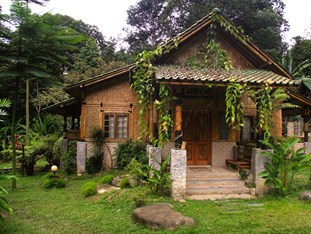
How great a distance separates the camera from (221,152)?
11.0 meters

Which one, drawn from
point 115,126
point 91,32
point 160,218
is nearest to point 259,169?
point 160,218

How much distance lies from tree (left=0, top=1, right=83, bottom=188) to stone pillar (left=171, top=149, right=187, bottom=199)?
537 cm

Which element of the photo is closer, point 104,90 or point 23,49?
point 23,49

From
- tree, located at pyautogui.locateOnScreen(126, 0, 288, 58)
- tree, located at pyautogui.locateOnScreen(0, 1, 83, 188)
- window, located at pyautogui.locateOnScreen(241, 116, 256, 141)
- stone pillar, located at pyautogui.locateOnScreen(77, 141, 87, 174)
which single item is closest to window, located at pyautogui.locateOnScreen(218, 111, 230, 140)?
window, located at pyautogui.locateOnScreen(241, 116, 256, 141)

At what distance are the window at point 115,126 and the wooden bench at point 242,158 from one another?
198 inches

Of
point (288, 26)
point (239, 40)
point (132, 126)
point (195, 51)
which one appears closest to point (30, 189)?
point (132, 126)

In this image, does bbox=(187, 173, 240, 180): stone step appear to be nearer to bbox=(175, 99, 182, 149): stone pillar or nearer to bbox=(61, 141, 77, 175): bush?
bbox=(175, 99, 182, 149): stone pillar

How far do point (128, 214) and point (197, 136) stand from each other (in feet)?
16.9

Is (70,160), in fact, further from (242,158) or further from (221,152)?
(242,158)

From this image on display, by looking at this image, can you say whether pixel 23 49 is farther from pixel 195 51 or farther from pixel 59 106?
pixel 195 51

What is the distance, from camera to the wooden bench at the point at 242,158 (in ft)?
31.6

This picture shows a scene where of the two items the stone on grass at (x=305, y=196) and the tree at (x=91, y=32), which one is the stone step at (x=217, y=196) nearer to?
the stone on grass at (x=305, y=196)

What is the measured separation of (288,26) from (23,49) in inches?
1214

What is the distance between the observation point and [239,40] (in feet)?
34.2
